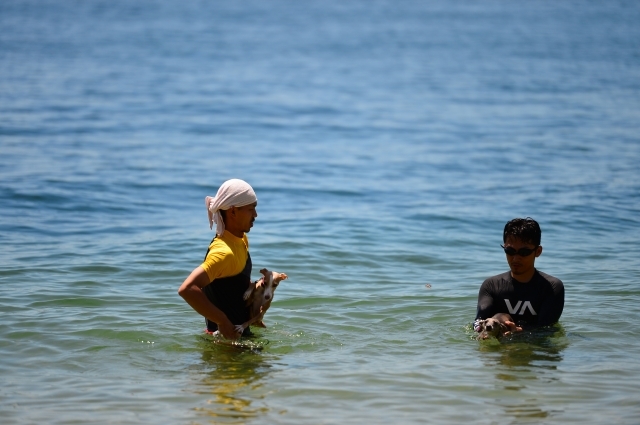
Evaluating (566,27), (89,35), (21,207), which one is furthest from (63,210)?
(566,27)

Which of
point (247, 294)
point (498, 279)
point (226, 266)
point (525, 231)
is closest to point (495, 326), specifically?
point (498, 279)

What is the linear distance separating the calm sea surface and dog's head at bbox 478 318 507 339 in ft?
0.63

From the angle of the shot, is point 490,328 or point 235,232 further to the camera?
point 490,328

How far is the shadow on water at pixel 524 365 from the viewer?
6031 mm

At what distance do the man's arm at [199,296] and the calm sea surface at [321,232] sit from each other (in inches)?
21.1

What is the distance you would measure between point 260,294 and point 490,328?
1.80 m

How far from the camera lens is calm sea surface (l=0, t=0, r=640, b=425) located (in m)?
6.37

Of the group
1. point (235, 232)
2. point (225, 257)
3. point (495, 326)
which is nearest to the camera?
point (225, 257)

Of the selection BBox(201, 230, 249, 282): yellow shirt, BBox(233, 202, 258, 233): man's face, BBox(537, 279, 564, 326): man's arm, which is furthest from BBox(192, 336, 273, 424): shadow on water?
BBox(537, 279, 564, 326): man's arm

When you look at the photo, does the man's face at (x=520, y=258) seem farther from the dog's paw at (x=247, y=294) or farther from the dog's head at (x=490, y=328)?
the dog's paw at (x=247, y=294)

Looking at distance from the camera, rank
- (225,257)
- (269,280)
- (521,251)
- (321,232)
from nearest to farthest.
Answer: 1. (225,257)
2. (269,280)
3. (521,251)
4. (321,232)

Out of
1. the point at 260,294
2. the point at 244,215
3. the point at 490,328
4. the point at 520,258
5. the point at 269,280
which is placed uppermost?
the point at 244,215

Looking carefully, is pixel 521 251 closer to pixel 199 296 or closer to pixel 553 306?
pixel 553 306

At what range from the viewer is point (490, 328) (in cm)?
688
